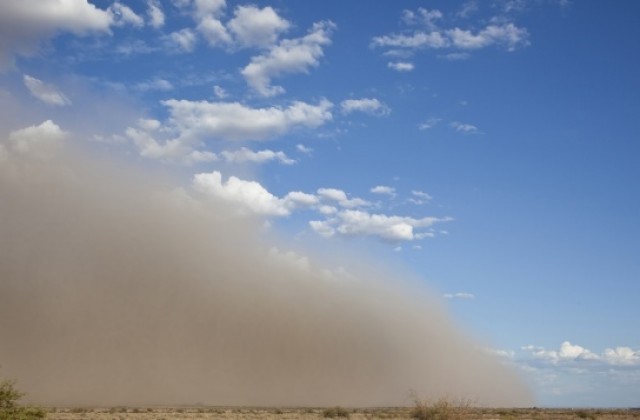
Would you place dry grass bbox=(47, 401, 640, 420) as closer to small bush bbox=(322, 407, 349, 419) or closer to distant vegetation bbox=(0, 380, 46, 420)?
small bush bbox=(322, 407, 349, 419)

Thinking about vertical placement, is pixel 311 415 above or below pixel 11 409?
below

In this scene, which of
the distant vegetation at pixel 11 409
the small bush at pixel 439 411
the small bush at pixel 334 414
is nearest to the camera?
the distant vegetation at pixel 11 409

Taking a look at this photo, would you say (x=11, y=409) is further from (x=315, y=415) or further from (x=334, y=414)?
(x=315, y=415)

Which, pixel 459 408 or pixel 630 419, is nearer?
pixel 459 408

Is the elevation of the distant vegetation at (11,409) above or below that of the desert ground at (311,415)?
above

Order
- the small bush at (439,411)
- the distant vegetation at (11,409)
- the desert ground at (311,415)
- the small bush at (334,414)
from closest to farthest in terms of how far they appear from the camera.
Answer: the distant vegetation at (11,409) < the small bush at (439,411) < the desert ground at (311,415) < the small bush at (334,414)

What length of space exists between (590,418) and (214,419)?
3199 centimetres

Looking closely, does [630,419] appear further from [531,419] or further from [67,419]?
[67,419]

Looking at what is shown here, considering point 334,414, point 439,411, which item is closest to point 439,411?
point 439,411

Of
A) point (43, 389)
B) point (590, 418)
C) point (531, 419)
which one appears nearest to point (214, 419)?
point (531, 419)

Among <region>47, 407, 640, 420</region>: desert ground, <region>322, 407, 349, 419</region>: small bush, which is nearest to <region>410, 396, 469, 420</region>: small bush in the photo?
<region>47, 407, 640, 420</region>: desert ground

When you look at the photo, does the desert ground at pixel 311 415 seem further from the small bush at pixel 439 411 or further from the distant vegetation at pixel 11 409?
the distant vegetation at pixel 11 409

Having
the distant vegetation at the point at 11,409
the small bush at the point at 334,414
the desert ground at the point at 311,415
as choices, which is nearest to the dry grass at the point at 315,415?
the desert ground at the point at 311,415

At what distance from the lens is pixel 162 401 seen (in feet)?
477
